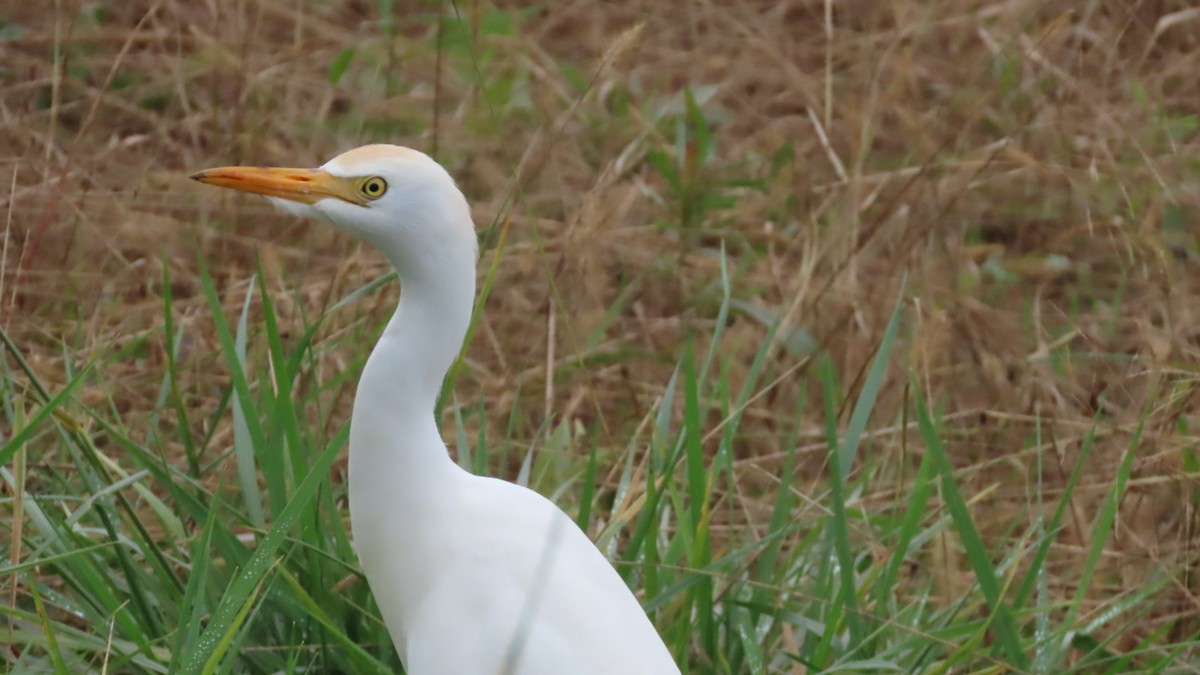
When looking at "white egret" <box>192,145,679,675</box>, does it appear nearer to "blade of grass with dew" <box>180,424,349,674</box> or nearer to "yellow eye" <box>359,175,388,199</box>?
"yellow eye" <box>359,175,388,199</box>

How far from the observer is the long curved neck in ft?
5.77

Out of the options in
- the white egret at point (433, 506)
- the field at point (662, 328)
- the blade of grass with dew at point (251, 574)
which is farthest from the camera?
the field at point (662, 328)

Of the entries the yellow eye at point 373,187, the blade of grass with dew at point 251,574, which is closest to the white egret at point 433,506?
the yellow eye at point 373,187

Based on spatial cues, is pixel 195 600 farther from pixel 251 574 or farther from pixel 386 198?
pixel 386 198

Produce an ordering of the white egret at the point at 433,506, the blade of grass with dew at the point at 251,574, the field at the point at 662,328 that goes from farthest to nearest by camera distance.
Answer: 1. the field at the point at 662,328
2. the white egret at the point at 433,506
3. the blade of grass with dew at the point at 251,574

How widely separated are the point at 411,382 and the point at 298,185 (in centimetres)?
27

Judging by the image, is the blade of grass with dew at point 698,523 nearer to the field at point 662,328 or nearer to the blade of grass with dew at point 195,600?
the field at point 662,328

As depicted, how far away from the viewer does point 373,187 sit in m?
1.74

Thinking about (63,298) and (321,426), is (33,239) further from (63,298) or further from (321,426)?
(321,426)

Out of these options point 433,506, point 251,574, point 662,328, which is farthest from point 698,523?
point 662,328

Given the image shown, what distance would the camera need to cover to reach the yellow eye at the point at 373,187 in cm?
173

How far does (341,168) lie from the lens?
1.75m

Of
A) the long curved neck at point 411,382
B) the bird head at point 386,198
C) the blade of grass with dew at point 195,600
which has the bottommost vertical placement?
the blade of grass with dew at point 195,600

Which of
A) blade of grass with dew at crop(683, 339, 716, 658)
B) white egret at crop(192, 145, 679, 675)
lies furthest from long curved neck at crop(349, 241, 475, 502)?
blade of grass with dew at crop(683, 339, 716, 658)
